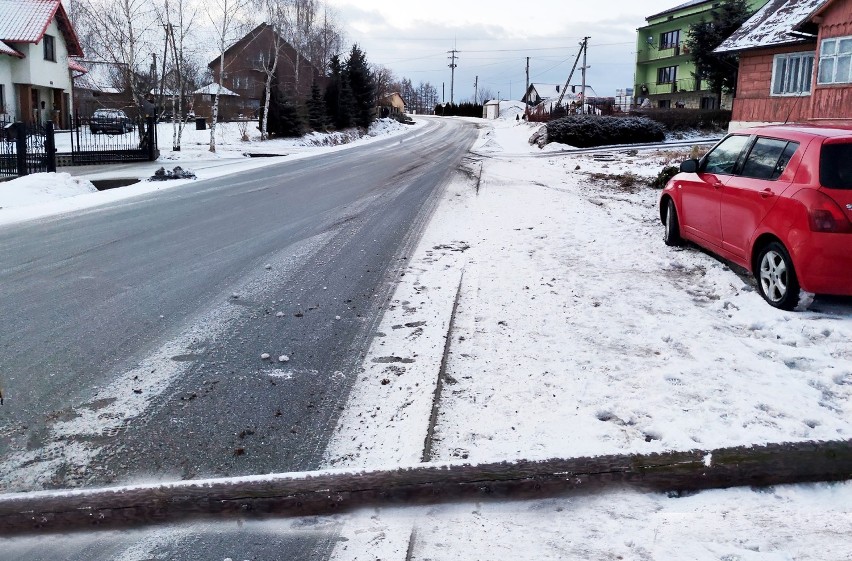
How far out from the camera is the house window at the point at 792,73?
25266mm

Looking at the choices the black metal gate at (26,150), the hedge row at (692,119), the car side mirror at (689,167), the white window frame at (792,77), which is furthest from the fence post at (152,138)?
the hedge row at (692,119)

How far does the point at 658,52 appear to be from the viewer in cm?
6391

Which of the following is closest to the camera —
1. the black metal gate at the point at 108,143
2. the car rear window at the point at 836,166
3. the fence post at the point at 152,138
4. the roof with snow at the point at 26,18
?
the car rear window at the point at 836,166

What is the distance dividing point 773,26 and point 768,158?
911 inches

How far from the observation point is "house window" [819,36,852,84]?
21.3m

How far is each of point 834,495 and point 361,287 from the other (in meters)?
4.97

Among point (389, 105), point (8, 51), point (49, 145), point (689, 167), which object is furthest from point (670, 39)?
point (689, 167)

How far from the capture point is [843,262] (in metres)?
5.92

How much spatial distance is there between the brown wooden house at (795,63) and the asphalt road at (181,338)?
16674mm

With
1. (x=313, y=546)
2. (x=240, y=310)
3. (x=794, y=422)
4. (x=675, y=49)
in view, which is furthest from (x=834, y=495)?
(x=675, y=49)

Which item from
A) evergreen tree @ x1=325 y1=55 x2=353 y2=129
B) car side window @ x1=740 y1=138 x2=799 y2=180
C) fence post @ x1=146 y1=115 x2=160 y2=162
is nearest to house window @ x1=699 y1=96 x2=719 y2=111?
evergreen tree @ x1=325 y1=55 x2=353 y2=129

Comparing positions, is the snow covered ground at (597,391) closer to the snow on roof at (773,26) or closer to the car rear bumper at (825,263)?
the car rear bumper at (825,263)

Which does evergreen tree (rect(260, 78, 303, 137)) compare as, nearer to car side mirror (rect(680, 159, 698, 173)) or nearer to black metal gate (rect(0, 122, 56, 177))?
black metal gate (rect(0, 122, 56, 177))

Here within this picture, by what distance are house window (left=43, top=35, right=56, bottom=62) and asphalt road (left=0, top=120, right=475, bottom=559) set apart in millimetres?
35664
